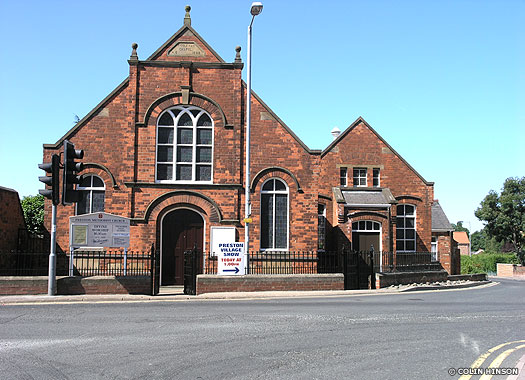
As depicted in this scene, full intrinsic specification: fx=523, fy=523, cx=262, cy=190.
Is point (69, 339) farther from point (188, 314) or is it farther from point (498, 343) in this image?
point (498, 343)

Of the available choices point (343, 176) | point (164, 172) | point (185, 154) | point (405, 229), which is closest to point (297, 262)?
point (185, 154)

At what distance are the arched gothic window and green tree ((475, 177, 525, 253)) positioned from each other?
39.8 meters

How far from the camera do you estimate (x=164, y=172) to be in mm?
21531

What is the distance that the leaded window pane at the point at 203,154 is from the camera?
21844mm

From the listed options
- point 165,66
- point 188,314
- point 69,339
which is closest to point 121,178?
point 165,66

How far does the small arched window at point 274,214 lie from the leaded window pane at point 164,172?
389 centimetres

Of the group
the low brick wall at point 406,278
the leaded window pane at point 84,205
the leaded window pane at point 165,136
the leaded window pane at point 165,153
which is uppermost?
the leaded window pane at point 165,136

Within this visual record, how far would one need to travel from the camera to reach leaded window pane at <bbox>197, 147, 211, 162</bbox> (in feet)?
71.7

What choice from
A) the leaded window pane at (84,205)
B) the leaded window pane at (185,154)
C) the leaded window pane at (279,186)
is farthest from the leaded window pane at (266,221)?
the leaded window pane at (84,205)

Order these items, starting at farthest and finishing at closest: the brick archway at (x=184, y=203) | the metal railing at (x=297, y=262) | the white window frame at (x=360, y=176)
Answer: the white window frame at (x=360, y=176) < the brick archway at (x=184, y=203) < the metal railing at (x=297, y=262)

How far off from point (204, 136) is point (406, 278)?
1104cm

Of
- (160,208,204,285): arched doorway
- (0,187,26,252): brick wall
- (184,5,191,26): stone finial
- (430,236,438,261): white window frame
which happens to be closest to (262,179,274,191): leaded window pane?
(160,208,204,285): arched doorway

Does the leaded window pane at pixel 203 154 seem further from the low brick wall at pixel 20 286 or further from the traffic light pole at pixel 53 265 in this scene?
the low brick wall at pixel 20 286

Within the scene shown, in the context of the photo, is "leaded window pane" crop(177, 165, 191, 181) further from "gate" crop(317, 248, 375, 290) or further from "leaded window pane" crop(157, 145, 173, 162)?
"gate" crop(317, 248, 375, 290)
